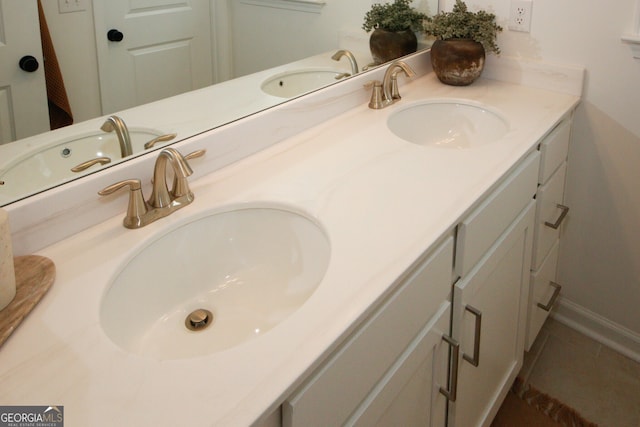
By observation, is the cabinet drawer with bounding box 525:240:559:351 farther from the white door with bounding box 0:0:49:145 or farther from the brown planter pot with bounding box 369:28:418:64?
the white door with bounding box 0:0:49:145

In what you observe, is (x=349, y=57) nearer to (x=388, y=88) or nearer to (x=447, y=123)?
(x=388, y=88)

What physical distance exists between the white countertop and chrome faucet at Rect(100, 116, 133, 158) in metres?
0.14

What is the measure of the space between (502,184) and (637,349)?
3.49ft

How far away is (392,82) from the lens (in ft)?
5.45

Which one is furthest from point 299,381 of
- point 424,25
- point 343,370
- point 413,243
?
point 424,25

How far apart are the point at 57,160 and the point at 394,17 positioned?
47.0 inches

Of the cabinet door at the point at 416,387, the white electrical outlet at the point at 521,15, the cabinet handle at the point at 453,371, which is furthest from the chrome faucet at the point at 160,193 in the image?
the white electrical outlet at the point at 521,15

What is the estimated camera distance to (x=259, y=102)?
1318mm

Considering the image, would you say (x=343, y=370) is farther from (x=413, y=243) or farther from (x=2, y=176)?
(x=2, y=176)

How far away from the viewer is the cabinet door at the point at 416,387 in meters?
0.93

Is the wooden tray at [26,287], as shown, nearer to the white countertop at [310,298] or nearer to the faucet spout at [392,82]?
the white countertop at [310,298]

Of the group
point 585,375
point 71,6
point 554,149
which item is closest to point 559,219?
point 554,149

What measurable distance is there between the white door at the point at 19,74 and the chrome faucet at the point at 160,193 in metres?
0.17

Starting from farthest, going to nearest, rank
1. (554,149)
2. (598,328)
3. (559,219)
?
(598,328) < (559,219) < (554,149)
